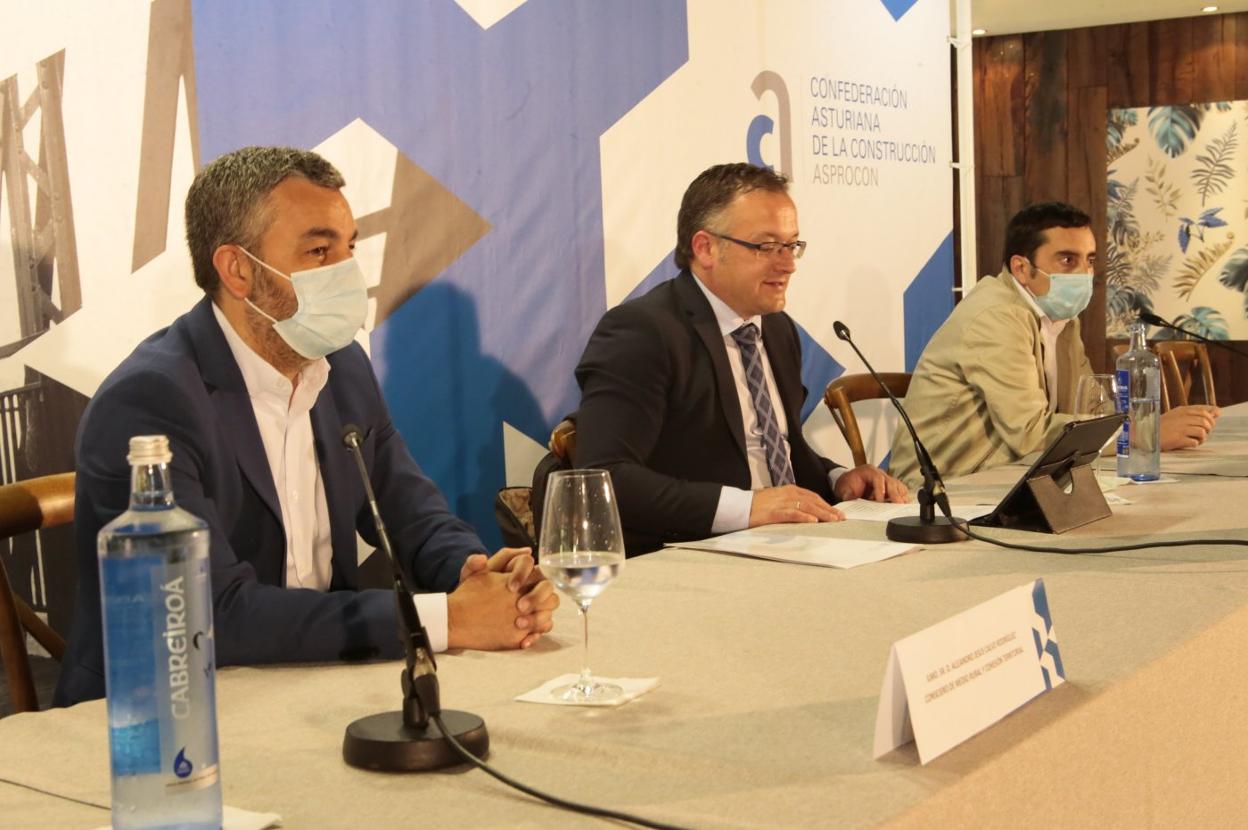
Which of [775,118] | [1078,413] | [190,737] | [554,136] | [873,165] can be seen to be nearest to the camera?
[190,737]

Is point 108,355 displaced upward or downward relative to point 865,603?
upward

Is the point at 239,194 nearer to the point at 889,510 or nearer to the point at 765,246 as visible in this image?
the point at 889,510

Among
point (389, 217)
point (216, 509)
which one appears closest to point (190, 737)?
point (216, 509)

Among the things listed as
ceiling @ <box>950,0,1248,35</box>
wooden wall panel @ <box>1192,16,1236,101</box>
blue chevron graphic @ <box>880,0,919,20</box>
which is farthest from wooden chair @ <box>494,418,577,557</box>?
wooden wall panel @ <box>1192,16,1236,101</box>

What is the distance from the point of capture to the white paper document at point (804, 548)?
1853mm

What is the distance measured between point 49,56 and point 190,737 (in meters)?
1.99

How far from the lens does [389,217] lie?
9.77 ft

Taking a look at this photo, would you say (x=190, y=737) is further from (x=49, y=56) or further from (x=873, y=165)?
(x=873, y=165)

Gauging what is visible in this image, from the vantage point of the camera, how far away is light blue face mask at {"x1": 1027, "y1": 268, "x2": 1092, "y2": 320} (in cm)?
368

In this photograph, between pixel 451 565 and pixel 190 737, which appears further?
pixel 451 565

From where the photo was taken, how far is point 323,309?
1.93 metres

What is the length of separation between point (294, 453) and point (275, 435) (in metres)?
0.04

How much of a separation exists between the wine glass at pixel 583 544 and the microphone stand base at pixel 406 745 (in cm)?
17

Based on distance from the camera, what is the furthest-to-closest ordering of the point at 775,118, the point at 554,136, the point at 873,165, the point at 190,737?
the point at 873,165, the point at 775,118, the point at 554,136, the point at 190,737
